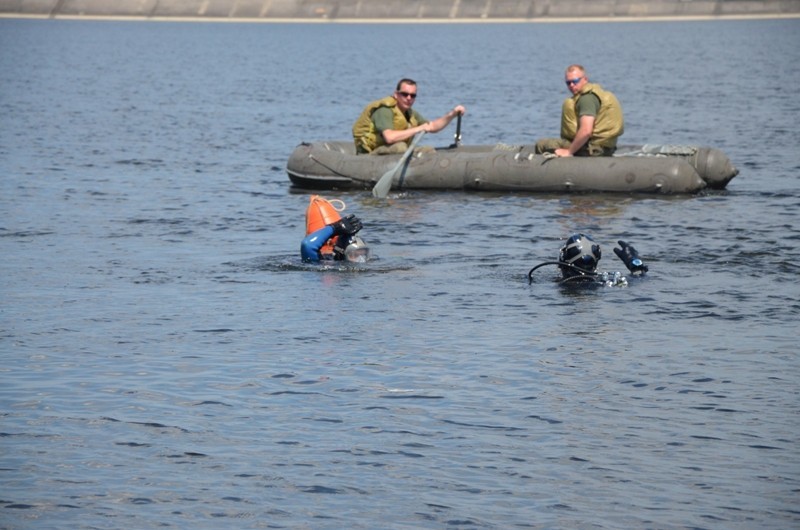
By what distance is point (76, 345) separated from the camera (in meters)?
11.5

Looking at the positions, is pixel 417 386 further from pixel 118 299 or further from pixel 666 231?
pixel 666 231

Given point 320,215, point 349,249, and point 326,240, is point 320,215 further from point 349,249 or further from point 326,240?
point 349,249

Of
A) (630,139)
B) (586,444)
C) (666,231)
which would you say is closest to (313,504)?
(586,444)

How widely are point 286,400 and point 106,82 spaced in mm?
42858

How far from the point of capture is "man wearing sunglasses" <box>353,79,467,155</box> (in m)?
19.1

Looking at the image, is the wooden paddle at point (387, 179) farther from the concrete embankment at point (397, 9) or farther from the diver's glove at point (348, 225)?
the concrete embankment at point (397, 9)

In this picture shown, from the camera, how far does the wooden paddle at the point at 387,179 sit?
761 inches

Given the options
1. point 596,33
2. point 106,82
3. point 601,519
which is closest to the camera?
point 601,519

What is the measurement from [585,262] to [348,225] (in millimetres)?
2309

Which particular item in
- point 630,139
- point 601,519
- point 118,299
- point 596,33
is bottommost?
point 601,519

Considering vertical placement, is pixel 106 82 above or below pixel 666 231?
above

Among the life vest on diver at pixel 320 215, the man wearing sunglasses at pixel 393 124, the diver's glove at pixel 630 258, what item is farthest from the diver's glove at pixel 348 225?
the man wearing sunglasses at pixel 393 124

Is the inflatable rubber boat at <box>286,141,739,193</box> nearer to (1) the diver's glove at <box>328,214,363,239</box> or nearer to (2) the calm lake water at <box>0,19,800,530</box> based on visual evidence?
(2) the calm lake water at <box>0,19,800,530</box>

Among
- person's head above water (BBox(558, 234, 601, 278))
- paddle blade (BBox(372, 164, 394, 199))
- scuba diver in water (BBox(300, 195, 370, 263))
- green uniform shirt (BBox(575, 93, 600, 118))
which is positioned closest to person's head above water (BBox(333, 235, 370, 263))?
scuba diver in water (BBox(300, 195, 370, 263))
